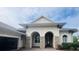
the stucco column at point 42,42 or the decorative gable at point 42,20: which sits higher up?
the decorative gable at point 42,20

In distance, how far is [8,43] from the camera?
14.0 ft

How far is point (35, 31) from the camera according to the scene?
4211 millimetres

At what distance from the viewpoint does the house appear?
4.20 m

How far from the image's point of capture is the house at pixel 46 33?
165 inches

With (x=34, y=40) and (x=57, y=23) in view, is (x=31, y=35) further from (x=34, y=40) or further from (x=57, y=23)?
(x=57, y=23)

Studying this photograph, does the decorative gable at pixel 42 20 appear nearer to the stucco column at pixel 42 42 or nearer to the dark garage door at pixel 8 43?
the stucco column at pixel 42 42

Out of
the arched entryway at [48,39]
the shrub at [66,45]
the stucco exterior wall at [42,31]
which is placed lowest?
the shrub at [66,45]

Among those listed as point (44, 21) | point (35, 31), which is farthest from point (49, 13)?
point (35, 31)

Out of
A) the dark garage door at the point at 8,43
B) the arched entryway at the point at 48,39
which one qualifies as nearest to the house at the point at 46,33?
the arched entryway at the point at 48,39

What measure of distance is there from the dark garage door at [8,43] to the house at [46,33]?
1.05 feet
